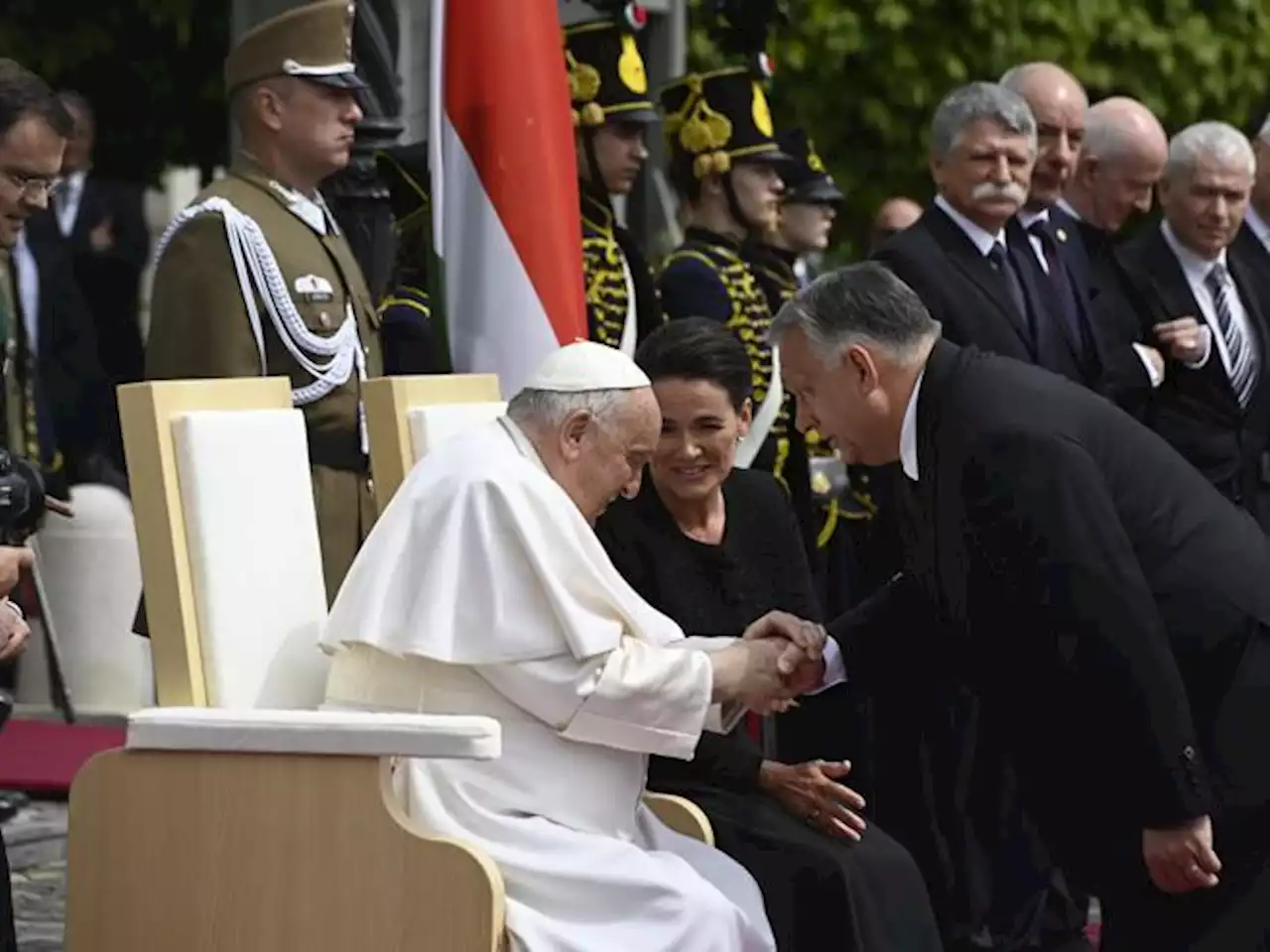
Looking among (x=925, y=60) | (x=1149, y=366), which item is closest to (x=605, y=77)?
(x=1149, y=366)

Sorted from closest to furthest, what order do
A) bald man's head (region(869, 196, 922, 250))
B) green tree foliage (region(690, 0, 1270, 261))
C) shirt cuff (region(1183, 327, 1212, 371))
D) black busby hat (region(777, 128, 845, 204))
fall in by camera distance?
shirt cuff (region(1183, 327, 1212, 371)) → black busby hat (region(777, 128, 845, 204)) → bald man's head (region(869, 196, 922, 250)) → green tree foliage (region(690, 0, 1270, 261))

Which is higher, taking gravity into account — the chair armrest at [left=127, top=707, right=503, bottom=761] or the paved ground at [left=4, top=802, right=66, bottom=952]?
the chair armrest at [left=127, top=707, right=503, bottom=761]

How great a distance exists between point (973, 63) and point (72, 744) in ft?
20.3

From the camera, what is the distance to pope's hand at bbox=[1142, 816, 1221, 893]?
5.90 meters

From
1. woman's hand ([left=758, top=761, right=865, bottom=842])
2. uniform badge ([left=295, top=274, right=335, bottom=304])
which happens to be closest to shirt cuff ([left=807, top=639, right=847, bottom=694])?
woman's hand ([left=758, top=761, right=865, bottom=842])

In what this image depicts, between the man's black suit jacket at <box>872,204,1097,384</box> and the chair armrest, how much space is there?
9.52ft

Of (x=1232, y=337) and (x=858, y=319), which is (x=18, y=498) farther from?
(x=1232, y=337)

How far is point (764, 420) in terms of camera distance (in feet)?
29.4

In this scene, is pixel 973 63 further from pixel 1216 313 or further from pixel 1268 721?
pixel 1268 721

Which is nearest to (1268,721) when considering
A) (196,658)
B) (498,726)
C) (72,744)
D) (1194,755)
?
(1194,755)

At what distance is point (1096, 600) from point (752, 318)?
3404mm

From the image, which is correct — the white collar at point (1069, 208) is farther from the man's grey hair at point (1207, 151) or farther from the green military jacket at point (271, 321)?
the green military jacket at point (271, 321)

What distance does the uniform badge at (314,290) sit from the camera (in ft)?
23.1

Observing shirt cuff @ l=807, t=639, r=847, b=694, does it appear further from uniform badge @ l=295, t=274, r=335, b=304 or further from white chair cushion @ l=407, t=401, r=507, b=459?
uniform badge @ l=295, t=274, r=335, b=304
